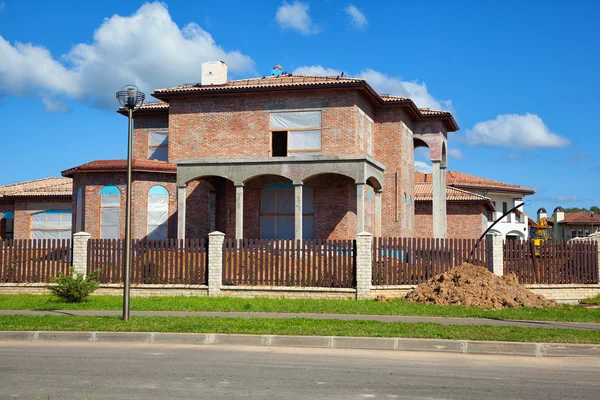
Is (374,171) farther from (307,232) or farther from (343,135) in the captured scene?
(307,232)

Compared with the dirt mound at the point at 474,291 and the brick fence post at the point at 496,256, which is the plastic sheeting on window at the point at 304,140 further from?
the dirt mound at the point at 474,291

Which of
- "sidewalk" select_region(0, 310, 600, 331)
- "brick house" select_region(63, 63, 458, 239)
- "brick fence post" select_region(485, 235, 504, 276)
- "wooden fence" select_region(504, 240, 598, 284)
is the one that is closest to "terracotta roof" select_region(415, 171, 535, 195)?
"brick house" select_region(63, 63, 458, 239)

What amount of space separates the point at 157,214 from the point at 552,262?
630 inches

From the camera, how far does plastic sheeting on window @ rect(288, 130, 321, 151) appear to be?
2789 cm

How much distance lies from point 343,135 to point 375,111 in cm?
385

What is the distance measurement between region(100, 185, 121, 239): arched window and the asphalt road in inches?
668

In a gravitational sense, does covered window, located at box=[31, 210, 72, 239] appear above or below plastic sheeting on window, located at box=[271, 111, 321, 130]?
below

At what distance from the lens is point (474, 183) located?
2381 inches

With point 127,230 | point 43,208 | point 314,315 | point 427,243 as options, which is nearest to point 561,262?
point 427,243

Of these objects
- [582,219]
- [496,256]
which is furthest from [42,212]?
[582,219]

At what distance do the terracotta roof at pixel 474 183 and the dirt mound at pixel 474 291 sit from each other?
3646 centimetres

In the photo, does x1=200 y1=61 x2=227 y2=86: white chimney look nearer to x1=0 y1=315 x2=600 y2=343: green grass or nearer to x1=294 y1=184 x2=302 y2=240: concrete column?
x1=294 y1=184 x2=302 y2=240: concrete column

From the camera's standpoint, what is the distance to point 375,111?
30.7m

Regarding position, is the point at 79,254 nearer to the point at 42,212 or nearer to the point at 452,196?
the point at 42,212
